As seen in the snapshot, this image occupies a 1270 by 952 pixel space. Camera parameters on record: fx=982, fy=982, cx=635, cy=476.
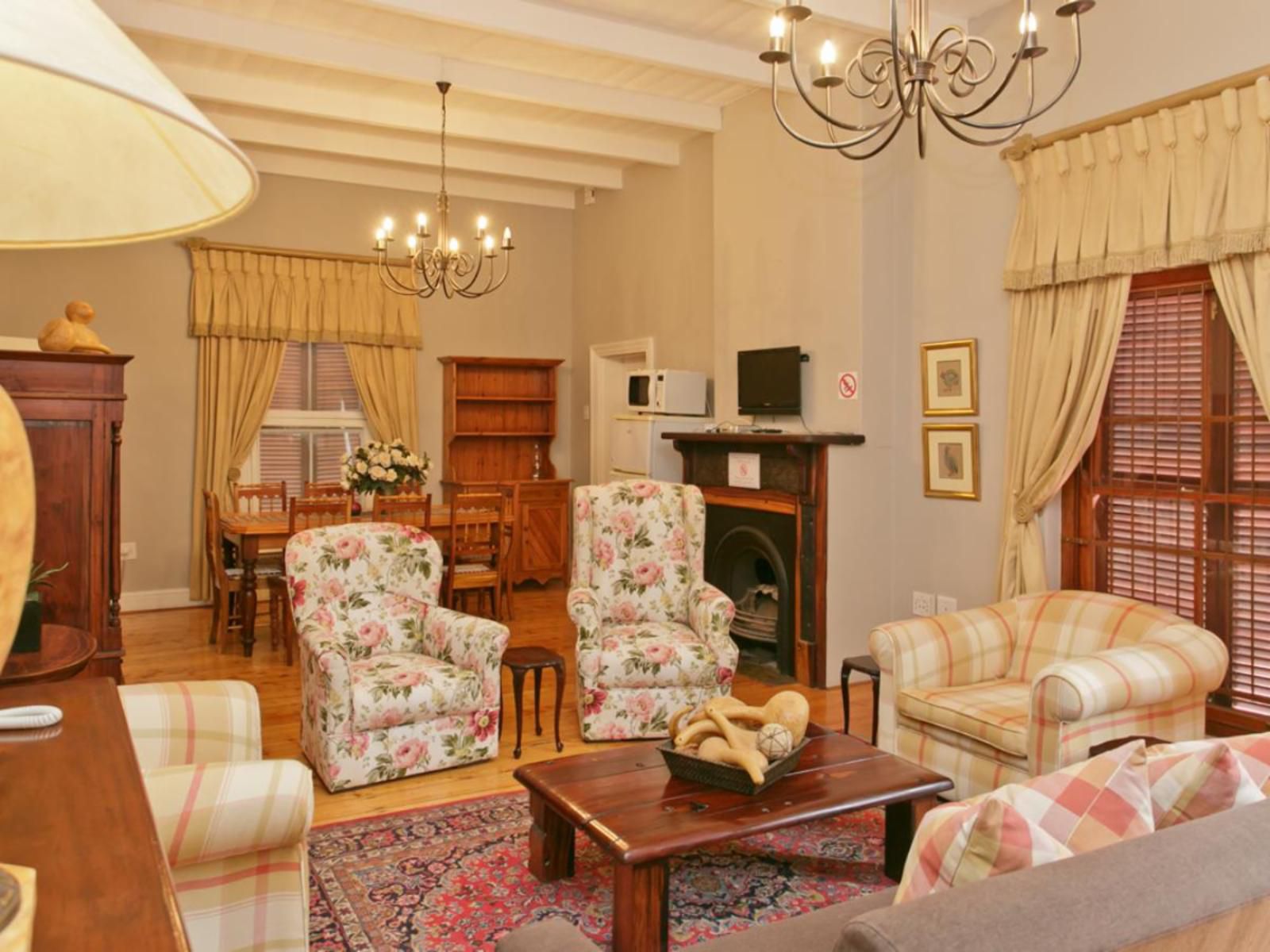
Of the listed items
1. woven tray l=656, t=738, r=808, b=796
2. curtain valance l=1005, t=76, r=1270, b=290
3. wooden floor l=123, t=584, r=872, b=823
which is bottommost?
wooden floor l=123, t=584, r=872, b=823

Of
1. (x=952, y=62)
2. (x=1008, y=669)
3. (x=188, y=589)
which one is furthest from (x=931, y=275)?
(x=188, y=589)

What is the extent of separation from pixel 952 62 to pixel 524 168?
366cm

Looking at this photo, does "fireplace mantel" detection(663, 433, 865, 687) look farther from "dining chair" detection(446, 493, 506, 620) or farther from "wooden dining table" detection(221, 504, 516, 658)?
"wooden dining table" detection(221, 504, 516, 658)

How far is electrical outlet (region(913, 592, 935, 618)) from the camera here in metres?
5.35

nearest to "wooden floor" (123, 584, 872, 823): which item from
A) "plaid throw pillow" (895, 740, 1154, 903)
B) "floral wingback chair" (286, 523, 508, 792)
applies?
"floral wingback chair" (286, 523, 508, 792)

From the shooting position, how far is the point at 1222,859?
49.8 inches

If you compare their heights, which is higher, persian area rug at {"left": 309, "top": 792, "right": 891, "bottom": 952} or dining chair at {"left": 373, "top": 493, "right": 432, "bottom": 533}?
dining chair at {"left": 373, "top": 493, "right": 432, "bottom": 533}

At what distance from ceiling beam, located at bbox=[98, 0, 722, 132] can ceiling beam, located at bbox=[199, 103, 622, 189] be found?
1.31 m

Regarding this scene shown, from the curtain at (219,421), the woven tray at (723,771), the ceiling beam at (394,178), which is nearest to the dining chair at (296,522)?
the curtain at (219,421)

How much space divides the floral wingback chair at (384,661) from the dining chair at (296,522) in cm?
149

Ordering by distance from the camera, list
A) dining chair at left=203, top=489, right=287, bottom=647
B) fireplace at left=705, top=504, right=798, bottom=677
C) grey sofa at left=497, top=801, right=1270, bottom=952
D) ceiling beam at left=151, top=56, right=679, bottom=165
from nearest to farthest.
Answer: grey sofa at left=497, top=801, right=1270, bottom=952, fireplace at left=705, top=504, right=798, bottom=677, ceiling beam at left=151, top=56, right=679, bottom=165, dining chair at left=203, top=489, right=287, bottom=647

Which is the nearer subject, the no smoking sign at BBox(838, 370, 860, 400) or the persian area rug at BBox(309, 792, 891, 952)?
the persian area rug at BBox(309, 792, 891, 952)

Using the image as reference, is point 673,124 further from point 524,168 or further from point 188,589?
point 188,589

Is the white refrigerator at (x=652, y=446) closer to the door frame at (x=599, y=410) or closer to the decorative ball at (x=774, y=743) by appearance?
the door frame at (x=599, y=410)
